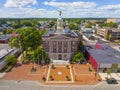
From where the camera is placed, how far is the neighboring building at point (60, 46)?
2511 inches

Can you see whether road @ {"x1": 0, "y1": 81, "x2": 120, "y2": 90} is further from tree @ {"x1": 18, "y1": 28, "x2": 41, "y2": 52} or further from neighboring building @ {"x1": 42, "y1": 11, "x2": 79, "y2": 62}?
tree @ {"x1": 18, "y1": 28, "x2": 41, "y2": 52}

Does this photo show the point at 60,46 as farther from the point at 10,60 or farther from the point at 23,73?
the point at 10,60

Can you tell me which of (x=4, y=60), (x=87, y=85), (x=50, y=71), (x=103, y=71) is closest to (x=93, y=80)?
(x=87, y=85)

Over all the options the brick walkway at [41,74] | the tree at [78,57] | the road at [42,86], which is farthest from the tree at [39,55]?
the road at [42,86]

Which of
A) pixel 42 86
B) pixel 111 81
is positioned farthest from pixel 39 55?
pixel 111 81

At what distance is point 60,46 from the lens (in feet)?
211

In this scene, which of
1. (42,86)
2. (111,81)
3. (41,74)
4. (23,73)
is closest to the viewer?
(42,86)

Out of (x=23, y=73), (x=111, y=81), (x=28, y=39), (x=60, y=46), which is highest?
(x=28, y=39)

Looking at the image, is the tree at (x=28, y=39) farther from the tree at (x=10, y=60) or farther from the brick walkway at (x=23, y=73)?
the brick walkway at (x=23, y=73)

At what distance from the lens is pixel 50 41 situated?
6419 cm

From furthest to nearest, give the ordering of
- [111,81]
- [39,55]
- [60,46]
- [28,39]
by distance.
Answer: [28,39], [60,46], [39,55], [111,81]

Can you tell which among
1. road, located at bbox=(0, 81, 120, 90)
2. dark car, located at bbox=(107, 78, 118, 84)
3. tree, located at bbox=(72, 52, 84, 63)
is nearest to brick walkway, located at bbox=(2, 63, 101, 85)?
road, located at bbox=(0, 81, 120, 90)

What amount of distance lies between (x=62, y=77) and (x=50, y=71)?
6735mm

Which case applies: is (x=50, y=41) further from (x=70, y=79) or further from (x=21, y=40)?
(x=70, y=79)
